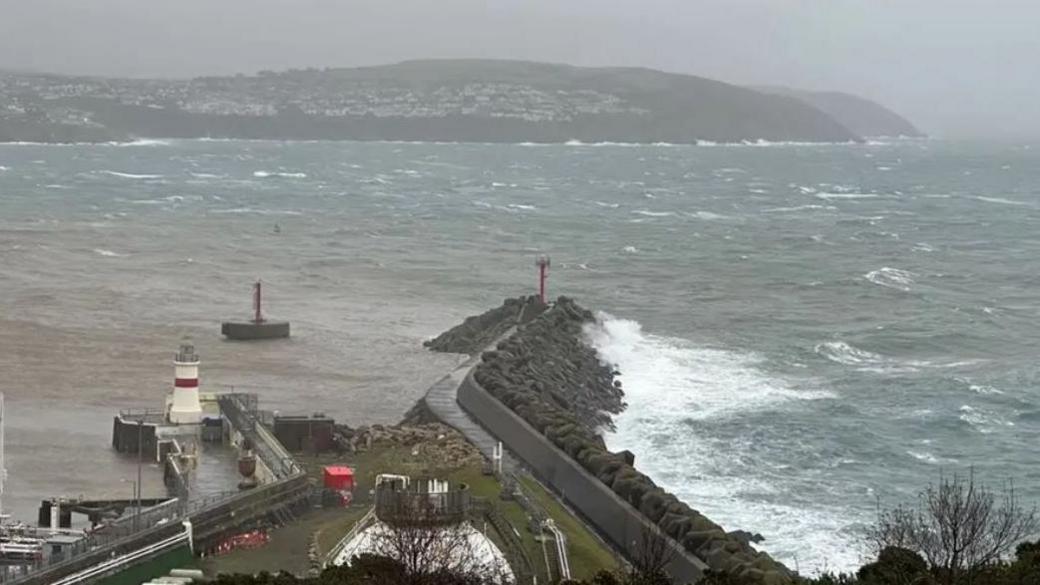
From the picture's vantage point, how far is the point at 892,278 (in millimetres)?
65438

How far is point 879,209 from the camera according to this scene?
10719cm

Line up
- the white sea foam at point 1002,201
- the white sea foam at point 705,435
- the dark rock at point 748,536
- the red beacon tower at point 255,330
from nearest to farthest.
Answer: the dark rock at point 748,536 < the white sea foam at point 705,435 < the red beacon tower at point 255,330 < the white sea foam at point 1002,201

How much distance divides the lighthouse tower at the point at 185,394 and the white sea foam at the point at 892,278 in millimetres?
39451

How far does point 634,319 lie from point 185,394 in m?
27.2

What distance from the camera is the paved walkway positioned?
87.8 ft

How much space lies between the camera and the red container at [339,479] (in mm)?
22953

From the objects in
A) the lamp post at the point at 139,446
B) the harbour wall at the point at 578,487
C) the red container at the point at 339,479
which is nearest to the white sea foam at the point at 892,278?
the harbour wall at the point at 578,487

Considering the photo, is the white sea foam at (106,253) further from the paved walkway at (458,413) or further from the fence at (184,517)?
the fence at (184,517)

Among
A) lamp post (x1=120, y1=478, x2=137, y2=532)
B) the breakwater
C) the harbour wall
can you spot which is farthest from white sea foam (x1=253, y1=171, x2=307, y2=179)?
lamp post (x1=120, y1=478, x2=137, y2=532)

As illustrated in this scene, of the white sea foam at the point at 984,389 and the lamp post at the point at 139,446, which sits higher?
the lamp post at the point at 139,446

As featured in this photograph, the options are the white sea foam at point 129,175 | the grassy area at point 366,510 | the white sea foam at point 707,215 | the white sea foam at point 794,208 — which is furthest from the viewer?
the white sea foam at point 129,175

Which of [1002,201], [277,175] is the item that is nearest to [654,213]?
[1002,201]

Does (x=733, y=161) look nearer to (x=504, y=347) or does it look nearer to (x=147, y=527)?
(x=504, y=347)

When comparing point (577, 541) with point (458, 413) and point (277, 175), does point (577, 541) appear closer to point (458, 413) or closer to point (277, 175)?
point (458, 413)
